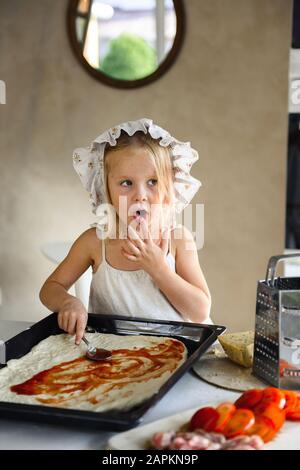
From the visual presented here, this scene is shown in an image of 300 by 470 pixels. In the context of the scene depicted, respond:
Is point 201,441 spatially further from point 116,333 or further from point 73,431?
point 116,333

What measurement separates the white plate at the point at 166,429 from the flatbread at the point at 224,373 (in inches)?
6.1

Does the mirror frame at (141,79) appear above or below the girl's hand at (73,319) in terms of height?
above

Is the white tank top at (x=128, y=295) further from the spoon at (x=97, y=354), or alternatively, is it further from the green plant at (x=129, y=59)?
the green plant at (x=129, y=59)

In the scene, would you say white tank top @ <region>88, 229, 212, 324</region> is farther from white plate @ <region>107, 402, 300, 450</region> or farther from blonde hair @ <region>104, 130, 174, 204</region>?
white plate @ <region>107, 402, 300, 450</region>

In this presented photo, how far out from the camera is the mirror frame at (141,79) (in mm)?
3105

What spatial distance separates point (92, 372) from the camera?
1144mm

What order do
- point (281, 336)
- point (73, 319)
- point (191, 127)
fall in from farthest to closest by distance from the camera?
point (191, 127), point (73, 319), point (281, 336)

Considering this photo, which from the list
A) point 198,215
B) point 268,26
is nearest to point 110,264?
point 198,215

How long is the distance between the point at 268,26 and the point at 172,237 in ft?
5.70

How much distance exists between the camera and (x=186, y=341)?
52.3 inches

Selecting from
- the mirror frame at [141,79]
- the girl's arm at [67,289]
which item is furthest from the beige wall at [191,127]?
the girl's arm at [67,289]

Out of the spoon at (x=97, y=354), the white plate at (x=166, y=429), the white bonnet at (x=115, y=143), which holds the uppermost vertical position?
the white bonnet at (x=115, y=143)

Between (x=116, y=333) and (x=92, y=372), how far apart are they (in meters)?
0.27

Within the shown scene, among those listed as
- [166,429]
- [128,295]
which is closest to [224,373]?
[166,429]
